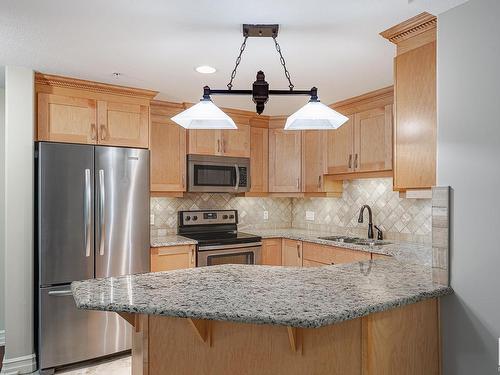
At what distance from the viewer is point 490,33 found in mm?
1479

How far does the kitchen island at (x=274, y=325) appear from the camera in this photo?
129 cm

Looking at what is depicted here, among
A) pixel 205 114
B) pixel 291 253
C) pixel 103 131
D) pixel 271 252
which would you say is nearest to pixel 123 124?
Result: pixel 103 131

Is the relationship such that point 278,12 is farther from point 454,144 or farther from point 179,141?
point 179,141

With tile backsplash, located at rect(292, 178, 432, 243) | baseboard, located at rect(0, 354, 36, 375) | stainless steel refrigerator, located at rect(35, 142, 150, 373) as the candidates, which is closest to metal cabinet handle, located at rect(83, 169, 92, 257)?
stainless steel refrigerator, located at rect(35, 142, 150, 373)

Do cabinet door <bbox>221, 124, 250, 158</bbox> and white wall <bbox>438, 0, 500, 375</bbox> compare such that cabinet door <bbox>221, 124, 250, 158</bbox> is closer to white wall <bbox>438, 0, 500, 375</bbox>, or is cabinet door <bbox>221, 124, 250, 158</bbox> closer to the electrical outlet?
the electrical outlet

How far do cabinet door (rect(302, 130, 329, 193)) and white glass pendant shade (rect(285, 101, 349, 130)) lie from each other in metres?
2.25

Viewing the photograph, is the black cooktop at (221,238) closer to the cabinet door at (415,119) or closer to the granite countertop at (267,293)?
the granite countertop at (267,293)

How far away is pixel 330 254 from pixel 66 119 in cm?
268

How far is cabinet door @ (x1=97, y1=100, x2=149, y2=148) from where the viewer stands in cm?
319

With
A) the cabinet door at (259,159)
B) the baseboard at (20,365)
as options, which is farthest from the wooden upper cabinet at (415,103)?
the baseboard at (20,365)

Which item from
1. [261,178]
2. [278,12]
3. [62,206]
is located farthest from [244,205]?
[278,12]

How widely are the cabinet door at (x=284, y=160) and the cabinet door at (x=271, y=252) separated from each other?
0.69 meters

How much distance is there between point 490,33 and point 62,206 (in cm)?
294

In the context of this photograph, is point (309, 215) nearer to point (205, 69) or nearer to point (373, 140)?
point (373, 140)
